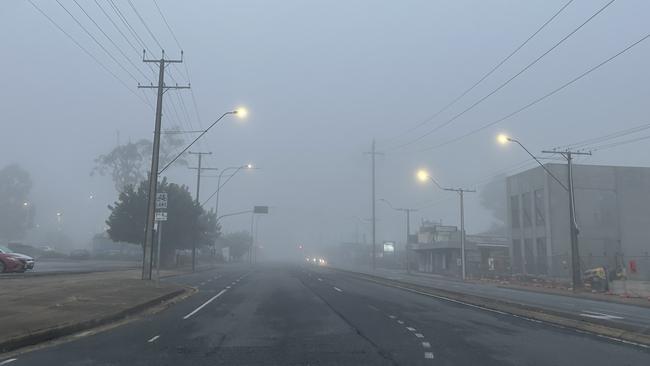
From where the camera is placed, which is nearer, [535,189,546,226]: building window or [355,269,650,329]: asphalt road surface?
[355,269,650,329]: asphalt road surface

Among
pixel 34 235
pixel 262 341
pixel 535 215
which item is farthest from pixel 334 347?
pixel 34 235

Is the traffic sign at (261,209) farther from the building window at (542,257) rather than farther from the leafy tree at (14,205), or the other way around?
the leafy tree at (14,205)

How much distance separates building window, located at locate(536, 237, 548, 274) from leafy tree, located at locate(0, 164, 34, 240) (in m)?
102

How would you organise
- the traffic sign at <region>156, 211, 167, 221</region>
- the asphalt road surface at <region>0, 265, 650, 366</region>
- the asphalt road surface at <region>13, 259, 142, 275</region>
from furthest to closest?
the asphalt road surface at <region>13, 259, 142, 275</region>, the traffic sign at <region>156, 211, 167, 221</region>, the asphalt road surface at <region>0, 265, 650, 366</region>

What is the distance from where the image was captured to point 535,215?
64.1m

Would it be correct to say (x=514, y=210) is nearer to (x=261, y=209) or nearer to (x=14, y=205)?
(x=261, y=209)

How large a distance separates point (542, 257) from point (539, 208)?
10.2 m

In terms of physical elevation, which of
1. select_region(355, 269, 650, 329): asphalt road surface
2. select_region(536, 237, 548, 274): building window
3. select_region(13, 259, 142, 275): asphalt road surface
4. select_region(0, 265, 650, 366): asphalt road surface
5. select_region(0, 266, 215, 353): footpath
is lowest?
select_region(0, 265, 650, 366): asphalt road surface

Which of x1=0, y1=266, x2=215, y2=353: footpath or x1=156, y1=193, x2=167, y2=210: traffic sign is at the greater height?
x1=156, y1=193, x2=167, y2=210: traffic sign

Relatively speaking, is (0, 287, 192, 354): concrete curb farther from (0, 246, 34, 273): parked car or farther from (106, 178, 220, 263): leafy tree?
(106, 178, 220, 263): leafy tree

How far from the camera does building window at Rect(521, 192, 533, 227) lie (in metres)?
65.6

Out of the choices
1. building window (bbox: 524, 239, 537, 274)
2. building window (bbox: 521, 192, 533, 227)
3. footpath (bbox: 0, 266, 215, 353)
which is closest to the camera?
footpath (bbox: 0, 266, 215, 353)

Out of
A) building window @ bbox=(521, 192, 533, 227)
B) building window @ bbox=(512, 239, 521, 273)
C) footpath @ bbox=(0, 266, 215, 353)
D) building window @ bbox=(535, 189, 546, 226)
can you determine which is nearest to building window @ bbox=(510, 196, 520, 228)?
building window @ bbox=(521, 192, 533, 227)

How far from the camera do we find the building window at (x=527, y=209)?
2581 inches
